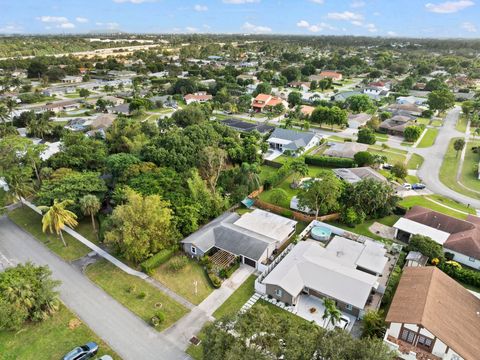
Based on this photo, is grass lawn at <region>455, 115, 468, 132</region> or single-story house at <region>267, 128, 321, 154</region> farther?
grass lawn at <region>455, 115, 468, 132</region>

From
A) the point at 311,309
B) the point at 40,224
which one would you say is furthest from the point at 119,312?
the point at 40,224

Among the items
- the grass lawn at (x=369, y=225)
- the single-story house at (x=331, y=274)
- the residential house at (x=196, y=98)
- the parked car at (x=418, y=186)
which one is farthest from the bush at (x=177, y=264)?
the residential house at (x=196, y=98)

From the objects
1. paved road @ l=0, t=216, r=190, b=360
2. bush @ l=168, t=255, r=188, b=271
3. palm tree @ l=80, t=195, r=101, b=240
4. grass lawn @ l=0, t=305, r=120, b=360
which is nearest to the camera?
grass lawn @ l=0, t=305, r=120, b=360

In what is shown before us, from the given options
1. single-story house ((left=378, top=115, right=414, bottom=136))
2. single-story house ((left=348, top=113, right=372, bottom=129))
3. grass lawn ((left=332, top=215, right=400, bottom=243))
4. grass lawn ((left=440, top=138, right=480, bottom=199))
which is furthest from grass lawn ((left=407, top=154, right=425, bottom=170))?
grass lawn ((left=332, top=215, right=400, bottom=243))

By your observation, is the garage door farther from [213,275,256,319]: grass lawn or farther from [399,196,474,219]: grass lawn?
[399,196,474,219]: grass lawn

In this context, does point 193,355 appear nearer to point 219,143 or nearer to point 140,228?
point 140,228

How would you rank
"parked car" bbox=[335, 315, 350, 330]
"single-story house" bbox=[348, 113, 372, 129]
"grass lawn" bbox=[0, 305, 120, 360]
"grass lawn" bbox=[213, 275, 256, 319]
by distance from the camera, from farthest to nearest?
"single-story house" bbox=[348, 113, 372, 129], "grass lawn" bbox=[213, 275, 256, 319], "parked car" bbox=[335, 315, 350, 330], "grass lawn" bbox=[0, 305, 120, 360]
